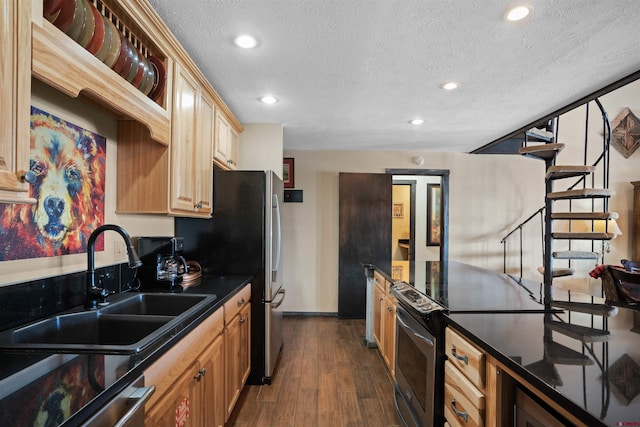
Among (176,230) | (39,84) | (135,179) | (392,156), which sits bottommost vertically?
(176,230)

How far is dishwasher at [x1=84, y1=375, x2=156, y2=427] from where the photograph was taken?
76cm

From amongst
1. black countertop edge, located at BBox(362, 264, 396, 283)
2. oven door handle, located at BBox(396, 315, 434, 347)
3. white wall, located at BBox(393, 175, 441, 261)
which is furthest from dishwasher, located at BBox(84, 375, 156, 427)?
white wall, located at BBox(393, 175, 441, 261)

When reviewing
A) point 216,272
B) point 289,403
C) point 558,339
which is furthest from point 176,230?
point 558,339

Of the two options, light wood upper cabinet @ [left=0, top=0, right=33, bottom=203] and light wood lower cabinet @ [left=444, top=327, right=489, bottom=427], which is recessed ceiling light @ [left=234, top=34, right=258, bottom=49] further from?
light wood lower cabinet @ [left=444, top=327, right=489, bottom=427]

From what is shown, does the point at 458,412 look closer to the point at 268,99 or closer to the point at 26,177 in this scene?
the point at 26,177

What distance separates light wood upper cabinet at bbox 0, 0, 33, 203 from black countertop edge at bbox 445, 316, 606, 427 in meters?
1.47

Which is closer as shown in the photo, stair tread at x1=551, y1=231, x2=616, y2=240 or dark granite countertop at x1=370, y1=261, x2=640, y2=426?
dark granite countertop at x1=370, y1=261, x2=640, y2=426

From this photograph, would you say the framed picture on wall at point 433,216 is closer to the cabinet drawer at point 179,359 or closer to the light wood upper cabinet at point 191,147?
the light wood upper cabinet at point 191,147

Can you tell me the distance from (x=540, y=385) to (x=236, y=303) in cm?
174

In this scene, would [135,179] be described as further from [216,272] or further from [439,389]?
[439,389]

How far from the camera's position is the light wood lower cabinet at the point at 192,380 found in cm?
110

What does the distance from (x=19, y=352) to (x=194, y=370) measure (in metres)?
0.63

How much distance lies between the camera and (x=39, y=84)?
133cm

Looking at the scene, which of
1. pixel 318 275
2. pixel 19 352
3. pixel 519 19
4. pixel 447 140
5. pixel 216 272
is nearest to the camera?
pixel 19 352
